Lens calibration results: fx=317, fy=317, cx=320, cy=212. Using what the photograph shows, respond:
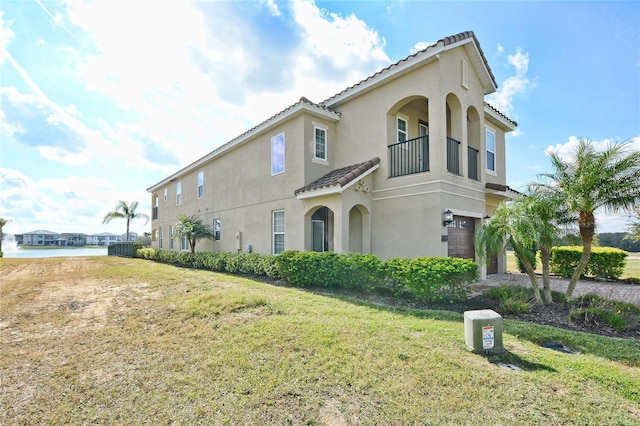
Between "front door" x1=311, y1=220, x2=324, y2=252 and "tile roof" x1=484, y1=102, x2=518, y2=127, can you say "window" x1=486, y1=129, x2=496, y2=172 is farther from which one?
"front door" x1=311, y1=220, x2=324, y2=252

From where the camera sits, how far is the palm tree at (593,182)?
22.9 feet

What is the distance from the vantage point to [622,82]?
10.8 meters

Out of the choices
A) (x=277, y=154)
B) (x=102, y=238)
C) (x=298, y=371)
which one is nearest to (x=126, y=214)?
(x=102, y=238)

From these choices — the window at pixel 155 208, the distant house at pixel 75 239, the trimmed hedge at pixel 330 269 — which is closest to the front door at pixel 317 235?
the trimmed hedge at pixel 330 269

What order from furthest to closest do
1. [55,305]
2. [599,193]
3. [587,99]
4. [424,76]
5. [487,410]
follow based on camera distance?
[587,99] < [424,76] < [55,305] < [599,193] < [487,410]

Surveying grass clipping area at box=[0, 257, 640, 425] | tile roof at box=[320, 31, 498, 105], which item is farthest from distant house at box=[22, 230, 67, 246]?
tile roof at box=[320, 31, 498, 105]

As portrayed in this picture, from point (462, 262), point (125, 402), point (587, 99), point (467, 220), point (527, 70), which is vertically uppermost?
point (527, 70)

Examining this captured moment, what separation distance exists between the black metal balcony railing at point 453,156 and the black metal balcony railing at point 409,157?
2.40 feet

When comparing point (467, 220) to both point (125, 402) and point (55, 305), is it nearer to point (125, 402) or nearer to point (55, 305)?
point (125, 402)

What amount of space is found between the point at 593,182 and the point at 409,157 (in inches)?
215

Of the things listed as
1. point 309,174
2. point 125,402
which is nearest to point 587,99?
point 309,174

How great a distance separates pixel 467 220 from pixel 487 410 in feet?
31.9

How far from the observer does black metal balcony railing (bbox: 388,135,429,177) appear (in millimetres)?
11258

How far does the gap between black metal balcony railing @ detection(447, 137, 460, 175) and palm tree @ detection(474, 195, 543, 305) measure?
11.8ft
